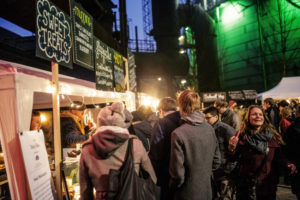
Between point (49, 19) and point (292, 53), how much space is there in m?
19.0

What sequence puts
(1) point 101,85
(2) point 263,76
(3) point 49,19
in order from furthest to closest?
(2) point 263,76 < (1) point 101,85 < (3) point 49,19

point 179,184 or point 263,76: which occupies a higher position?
point 263,76

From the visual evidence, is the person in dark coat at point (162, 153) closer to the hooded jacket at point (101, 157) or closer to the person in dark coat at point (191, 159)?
the person in dark coat at point (191, 159)

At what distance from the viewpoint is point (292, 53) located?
16.5 meters

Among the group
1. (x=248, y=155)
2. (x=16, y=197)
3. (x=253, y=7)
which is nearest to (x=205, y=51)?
(x=253, y=7)

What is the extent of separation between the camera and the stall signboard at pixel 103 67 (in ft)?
17.3

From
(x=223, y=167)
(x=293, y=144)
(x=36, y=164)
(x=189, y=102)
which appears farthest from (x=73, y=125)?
(x=293, y=144)

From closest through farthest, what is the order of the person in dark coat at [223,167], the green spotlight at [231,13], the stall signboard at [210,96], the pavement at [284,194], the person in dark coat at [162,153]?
1. the person in dark coat at [162,153]
2. the person in dark coat at [223,167]
3. the pavement at [284,194]
4. the stall signboard at [210,96]
5. the green spotlight at [231,13]

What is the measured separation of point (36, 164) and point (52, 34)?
6.32 feet

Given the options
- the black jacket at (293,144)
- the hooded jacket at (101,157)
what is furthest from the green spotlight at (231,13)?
the hooded jacket at (101,157)

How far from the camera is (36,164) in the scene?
266 centimetres

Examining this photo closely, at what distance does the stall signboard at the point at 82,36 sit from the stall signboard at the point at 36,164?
204cm

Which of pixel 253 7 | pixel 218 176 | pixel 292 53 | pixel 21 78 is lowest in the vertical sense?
pixel 218 176

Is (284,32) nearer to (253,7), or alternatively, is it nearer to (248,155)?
(253,7)
